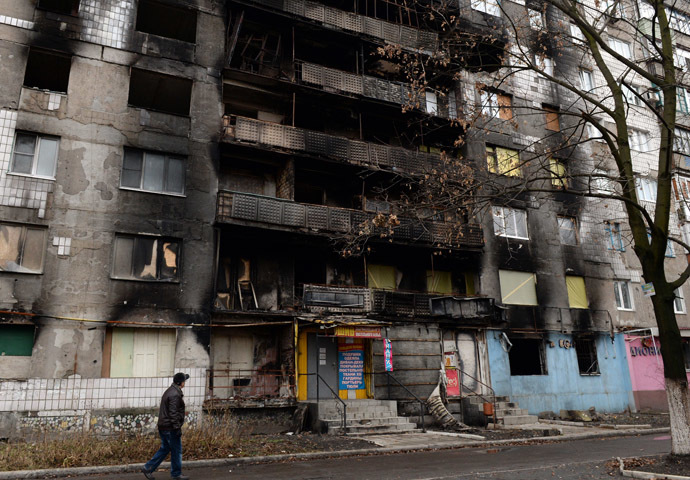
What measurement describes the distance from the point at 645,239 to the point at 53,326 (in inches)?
641

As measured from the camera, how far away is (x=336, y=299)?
20609 millimetres

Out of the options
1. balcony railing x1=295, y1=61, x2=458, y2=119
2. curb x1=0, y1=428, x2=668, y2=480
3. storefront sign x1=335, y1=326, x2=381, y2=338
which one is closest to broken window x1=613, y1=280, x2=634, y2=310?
curb x1=0, y1=428, x2=668, y2=480

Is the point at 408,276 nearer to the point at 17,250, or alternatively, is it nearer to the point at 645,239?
the point at 645,239

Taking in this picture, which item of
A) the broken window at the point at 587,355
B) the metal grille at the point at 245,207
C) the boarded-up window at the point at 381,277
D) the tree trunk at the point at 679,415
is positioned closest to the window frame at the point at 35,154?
the metal grille at the point at 245,207

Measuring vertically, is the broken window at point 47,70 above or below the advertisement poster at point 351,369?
above

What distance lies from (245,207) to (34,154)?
23.2 ft

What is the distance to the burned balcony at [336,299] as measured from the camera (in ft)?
66.2

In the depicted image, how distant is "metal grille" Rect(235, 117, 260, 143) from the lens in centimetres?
2019

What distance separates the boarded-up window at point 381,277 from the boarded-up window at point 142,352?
8.95m

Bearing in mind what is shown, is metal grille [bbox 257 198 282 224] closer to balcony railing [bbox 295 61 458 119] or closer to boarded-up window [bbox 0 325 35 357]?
balcony railing [bbox 295 61 458 119]

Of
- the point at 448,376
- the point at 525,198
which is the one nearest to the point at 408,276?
the point at 448,376

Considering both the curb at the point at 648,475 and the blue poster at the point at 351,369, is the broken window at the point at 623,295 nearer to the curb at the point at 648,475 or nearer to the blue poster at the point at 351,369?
the blue poster at the point at 351,369

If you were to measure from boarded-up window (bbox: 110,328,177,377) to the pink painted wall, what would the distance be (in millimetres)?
22536

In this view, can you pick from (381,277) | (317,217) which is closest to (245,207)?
(317,217)
